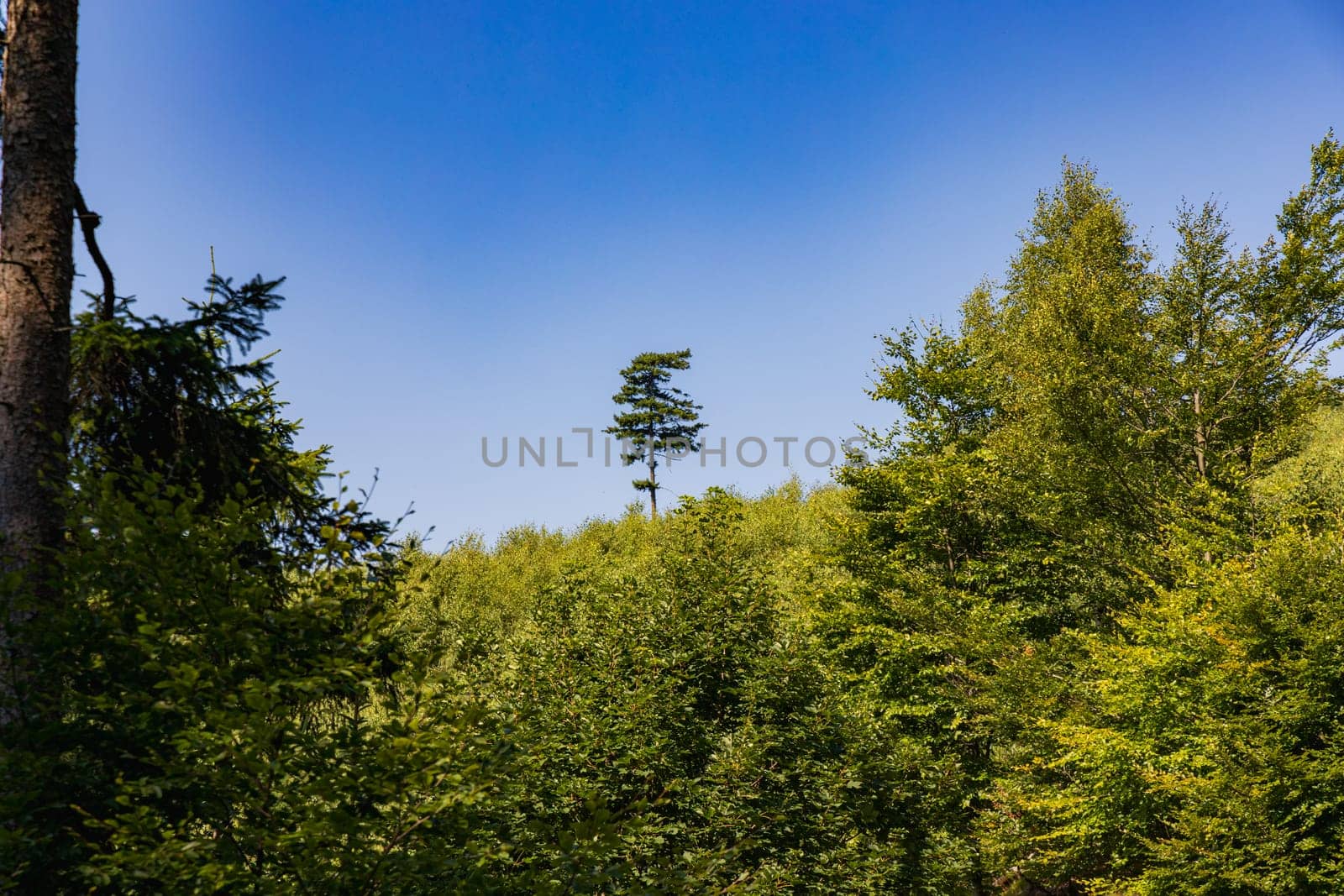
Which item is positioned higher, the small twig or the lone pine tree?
the lone pine tree

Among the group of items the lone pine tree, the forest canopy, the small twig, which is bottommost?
the forest canopy

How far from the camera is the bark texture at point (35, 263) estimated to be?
5.41m

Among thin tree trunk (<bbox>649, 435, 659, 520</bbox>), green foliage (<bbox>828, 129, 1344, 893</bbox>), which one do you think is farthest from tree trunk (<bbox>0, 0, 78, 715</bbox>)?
thin tree trunk (<bbox>649, 435, 659, 520</bbox>)

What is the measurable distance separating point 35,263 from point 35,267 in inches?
1.4

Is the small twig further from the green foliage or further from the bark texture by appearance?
the green foliage

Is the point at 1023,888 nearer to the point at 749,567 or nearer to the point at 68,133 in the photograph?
the point at 749,567

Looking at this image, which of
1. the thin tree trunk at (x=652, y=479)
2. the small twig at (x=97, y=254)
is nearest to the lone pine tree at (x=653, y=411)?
the thin tree trunk at (x=652, y=479)

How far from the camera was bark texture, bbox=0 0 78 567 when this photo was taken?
5414 millimetres

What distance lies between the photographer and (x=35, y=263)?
18.7 ft

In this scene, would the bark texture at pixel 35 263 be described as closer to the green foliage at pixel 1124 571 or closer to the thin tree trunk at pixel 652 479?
the green foliage at pixel 1124 571

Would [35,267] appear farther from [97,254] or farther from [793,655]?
[793,655]

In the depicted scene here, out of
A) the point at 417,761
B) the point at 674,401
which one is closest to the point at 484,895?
the point at 417,761

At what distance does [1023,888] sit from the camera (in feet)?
68.8

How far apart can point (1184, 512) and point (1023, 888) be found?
414 inches
